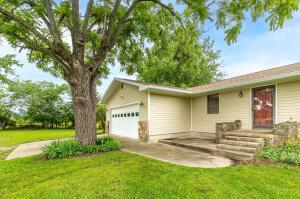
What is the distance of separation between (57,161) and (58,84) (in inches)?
983

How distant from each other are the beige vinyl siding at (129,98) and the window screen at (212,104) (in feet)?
11.8

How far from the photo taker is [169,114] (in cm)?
1018

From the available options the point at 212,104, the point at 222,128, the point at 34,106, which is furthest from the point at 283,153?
the point at 34,106

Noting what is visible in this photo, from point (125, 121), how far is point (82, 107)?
5.43m

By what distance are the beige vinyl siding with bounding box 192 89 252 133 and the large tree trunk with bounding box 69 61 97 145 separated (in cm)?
627

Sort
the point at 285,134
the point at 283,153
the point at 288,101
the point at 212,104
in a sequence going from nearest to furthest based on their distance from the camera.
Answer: the point at 283,153 → the point at 285,134 → the point at 288,101 → the point at 212,104

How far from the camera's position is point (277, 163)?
5.21 metres

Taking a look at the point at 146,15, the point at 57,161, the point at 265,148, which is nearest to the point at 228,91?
the point at 265,148

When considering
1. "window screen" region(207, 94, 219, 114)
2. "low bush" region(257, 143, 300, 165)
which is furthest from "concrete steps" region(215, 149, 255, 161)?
"window screen" region(207, 94, 219, 114)

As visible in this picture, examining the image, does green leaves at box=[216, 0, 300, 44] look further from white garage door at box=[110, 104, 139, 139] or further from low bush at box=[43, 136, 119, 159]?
white garage door at box=[110, 104, 139, 139]

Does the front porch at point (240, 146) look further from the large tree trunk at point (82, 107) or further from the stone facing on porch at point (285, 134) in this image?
the large tree trunk at point (82, 107)

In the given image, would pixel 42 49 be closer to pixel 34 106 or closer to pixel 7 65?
pixel 7 65

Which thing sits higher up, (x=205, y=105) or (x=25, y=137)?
(x=205, y=105)

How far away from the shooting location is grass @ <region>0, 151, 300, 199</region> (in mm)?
3416
